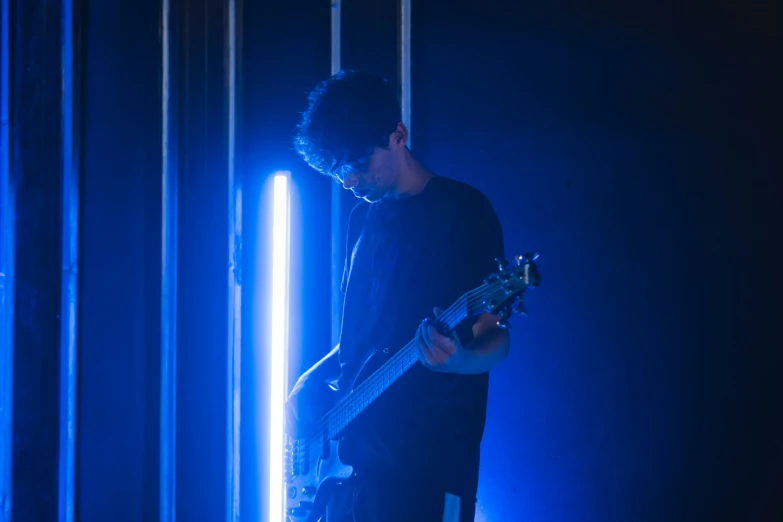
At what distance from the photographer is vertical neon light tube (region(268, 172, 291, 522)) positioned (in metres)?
1.97

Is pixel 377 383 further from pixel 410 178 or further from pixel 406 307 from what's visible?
pixel 410 178

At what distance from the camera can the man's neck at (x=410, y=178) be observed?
1537 mm

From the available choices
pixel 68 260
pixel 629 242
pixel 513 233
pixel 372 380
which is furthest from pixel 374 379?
pixel 68 260

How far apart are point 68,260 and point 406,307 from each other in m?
1.21

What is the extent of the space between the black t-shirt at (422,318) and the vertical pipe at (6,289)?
46.6 inches

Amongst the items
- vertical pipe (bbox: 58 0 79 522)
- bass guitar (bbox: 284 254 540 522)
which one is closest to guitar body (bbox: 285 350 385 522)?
bass guitar (bbox: 284 254 540 522)

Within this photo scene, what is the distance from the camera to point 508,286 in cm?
127

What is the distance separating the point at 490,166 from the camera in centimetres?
199

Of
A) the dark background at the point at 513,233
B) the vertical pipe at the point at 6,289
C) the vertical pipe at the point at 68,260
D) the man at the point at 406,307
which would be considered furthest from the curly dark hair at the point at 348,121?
the vertical pipe at the point at 6,289

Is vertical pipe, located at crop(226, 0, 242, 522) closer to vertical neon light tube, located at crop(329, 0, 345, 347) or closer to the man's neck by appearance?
vertical neon light tube, located at crop(329, 0, 345, 347)

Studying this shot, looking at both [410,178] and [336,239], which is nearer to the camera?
[410,178]

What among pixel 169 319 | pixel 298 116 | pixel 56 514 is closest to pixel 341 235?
pixel 298 116

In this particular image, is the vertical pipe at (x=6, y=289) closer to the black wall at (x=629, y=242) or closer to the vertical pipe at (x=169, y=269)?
the vertical pipe at (x=169, y=269)

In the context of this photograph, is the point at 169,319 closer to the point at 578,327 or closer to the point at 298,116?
the point at 298,116
